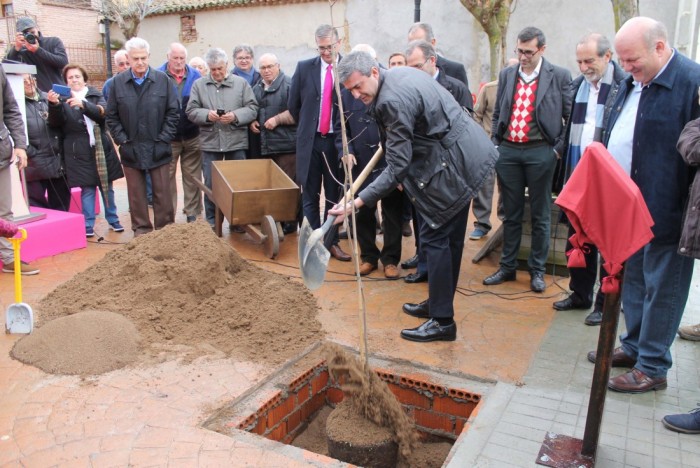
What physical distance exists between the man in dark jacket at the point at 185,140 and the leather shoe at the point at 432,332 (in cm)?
388

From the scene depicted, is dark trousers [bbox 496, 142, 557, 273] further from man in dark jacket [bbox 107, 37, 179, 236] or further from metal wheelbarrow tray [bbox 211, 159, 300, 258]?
man in dark jacket [bbox 107, 37, 179, 236]

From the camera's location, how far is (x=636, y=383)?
3455 millimetres

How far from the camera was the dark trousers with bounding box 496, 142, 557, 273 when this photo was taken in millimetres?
5055

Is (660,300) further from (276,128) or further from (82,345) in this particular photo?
(276,128)

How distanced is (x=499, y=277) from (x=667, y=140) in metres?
2.38

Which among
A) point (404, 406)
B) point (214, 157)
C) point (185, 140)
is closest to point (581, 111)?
point (404, 406)

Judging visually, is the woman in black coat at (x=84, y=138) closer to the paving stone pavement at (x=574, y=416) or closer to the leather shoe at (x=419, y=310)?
the leather shoe at (x=419, y=310)

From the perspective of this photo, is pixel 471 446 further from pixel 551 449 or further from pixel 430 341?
pixel 430 341

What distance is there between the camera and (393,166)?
381 cm

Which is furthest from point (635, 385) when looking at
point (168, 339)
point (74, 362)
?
point (74, 362)

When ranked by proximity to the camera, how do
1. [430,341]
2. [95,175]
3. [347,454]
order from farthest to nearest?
1. [95,175]
2. [430,341]
3. [347,454]

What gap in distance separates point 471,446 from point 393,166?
1.70m

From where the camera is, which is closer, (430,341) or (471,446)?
(471,446)

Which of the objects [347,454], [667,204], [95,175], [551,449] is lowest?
[347,454]
